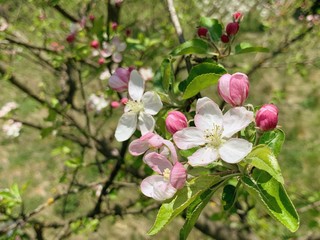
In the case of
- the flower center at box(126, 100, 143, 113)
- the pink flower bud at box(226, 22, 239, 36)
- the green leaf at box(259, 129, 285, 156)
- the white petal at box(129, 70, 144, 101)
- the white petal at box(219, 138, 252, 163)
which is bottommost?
the green leaf at box(259, 129, 285, 156)

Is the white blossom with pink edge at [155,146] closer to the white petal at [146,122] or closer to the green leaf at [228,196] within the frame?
the white petal at [146,122]

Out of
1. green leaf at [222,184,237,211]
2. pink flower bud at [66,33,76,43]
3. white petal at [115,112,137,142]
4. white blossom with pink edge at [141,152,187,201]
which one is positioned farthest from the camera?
pink flower bud at [66,33,76,43]

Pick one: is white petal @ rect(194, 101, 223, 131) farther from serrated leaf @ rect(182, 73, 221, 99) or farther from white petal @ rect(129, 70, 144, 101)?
white petal @ rect(129, 70, 144, 101)

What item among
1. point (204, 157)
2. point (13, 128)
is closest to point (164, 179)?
point (204, 157)

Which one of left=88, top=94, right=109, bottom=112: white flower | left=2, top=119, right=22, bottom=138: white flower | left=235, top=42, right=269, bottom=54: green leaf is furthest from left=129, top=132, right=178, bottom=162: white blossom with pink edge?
left=2, top=119, right=22, bottom=138: white flower

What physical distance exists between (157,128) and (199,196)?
31 centimetres

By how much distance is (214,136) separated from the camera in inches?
40.6

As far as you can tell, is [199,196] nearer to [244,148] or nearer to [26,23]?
[244,148]

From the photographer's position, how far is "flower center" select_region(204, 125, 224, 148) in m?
1.02

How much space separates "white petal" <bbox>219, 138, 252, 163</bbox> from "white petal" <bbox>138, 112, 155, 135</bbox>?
0.96ft

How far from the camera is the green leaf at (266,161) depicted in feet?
2.70

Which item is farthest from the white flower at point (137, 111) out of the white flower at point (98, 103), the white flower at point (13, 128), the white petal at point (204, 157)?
the white flower at point (13, 128)

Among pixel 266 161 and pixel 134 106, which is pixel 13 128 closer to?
pixel 134 106

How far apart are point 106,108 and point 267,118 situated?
231 centimetres
